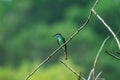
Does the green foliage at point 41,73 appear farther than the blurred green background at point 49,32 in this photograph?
No

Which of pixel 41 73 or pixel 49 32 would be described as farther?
pixel 49 32

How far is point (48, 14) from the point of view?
60.4 m

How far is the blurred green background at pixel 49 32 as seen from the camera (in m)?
44.2

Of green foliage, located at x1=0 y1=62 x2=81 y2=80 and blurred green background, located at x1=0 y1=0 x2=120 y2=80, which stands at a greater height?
blurred green background, located at x1=0 y1=0 x2=120 y2=80

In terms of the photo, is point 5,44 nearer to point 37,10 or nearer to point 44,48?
point 44,48

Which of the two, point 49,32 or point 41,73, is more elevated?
point 49,32

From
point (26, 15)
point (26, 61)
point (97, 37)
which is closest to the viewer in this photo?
point (26, 61)

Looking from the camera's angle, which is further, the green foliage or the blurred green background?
the blurred green background

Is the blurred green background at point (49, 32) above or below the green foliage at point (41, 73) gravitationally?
above

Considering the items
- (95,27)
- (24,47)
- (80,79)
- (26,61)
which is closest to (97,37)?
(95,27)

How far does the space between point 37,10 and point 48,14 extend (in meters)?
0.92

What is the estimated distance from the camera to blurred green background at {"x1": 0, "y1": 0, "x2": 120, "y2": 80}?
44188 millimetres

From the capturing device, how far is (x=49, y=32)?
5128 centimetres

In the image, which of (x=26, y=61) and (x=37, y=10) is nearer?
(x=26, y=61)
